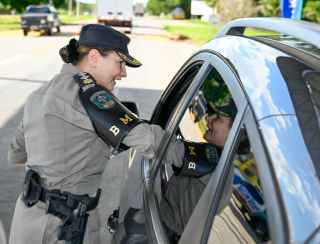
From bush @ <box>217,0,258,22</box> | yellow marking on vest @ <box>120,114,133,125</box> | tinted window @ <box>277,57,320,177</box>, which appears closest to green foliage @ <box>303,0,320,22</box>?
bush @ <box>217,0,258,22</box>

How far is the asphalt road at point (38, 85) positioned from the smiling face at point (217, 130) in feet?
7.95

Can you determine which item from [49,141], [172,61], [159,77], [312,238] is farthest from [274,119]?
[172,61]

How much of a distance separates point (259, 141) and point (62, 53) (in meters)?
1.49

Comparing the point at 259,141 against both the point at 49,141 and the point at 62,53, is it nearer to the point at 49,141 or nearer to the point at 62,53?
the point at 49,141

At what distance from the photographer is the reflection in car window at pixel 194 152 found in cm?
206

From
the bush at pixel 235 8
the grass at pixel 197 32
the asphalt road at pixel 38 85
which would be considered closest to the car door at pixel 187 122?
the asphalt road at pixel 38 85

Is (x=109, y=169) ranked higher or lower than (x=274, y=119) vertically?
lower

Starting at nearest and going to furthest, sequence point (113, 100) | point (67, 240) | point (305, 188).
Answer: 1. point (305, 188)
2. point (113, 100)
3. point (67, 240)

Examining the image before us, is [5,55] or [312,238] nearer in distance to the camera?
[312,238]

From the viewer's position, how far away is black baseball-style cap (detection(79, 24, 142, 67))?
2.72 metres

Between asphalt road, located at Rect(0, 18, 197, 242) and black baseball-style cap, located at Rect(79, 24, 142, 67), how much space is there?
2127 millimetres

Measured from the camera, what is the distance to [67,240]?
2.73 m

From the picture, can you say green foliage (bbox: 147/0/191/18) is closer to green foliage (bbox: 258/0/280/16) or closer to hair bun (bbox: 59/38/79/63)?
green foliage (bbox: 258/0/280/16)

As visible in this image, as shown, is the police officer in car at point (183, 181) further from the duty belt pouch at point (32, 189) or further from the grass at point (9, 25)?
the grass at point (9, 25)
